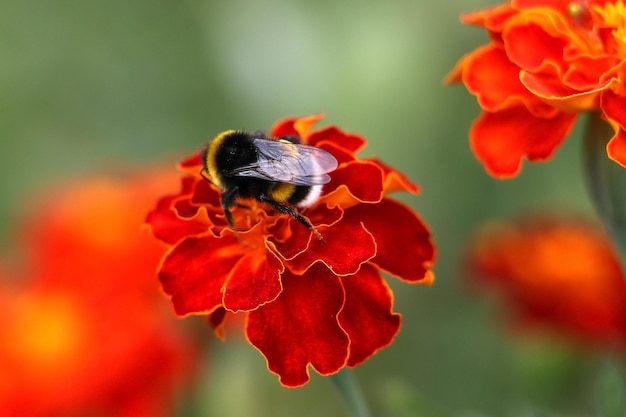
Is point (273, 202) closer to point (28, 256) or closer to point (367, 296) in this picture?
point (367, 296)

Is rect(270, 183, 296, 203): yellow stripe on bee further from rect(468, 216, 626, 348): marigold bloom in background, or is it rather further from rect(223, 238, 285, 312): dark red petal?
rect(468, 216, 626, 348): marigold bloom in background

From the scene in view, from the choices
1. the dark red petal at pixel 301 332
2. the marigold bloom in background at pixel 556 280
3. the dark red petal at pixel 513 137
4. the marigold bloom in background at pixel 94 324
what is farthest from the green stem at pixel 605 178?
the marigold bloom in background at pixel 94 324

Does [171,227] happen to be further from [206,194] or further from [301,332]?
[301,332]

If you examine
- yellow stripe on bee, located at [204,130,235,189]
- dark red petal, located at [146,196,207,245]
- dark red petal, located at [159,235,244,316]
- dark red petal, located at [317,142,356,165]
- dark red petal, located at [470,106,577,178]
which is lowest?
dark red petal, located at [470,106,577,178]

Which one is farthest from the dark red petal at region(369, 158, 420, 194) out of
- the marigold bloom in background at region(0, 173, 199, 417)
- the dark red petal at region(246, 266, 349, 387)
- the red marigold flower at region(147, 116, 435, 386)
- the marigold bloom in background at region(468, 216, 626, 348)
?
A: the marigold bloom in background at region(468, 216, 626, 348)

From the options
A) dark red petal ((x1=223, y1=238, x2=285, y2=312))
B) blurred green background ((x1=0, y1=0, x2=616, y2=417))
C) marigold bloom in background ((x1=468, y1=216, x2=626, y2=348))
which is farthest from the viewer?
blurred green background ((x1=0, y1=0, x2=616, y2=417))

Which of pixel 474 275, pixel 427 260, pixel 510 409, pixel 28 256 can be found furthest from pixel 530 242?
pixel 28 256

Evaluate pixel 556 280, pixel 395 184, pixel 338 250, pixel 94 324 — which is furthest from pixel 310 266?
pixel 556 280

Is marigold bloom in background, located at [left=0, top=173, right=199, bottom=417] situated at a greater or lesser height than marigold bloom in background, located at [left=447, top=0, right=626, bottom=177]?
lesser
